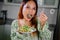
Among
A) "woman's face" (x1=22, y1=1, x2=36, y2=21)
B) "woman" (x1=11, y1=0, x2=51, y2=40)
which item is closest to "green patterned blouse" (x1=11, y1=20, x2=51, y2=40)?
"woman" (x1=11, y1=0, x2=51, y2=40)

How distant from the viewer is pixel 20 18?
1.33 meters

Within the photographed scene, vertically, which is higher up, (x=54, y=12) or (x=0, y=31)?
(x=54, y=12)

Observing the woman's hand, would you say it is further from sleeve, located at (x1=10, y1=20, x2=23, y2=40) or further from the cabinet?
sleeve, located at (x1=10, y1=20, x2=23, y2=40)

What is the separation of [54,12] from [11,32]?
16.8 inches

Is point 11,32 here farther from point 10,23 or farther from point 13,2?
point 13,2

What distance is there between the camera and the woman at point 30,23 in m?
1.31

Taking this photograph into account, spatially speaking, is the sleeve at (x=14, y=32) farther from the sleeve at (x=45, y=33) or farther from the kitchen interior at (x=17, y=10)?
the sleeve at (x=45, y=33)

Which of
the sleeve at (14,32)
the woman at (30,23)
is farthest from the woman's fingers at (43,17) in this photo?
the sleeve at (14,32)

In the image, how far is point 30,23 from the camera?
133 centimetres

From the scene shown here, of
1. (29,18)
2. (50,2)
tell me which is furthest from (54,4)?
(29,18)

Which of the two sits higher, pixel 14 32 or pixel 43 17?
pixel 43 17

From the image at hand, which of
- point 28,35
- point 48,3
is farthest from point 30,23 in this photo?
point 48,3

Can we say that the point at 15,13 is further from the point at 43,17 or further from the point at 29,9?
the point at 43,17

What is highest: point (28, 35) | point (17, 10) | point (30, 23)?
point (17, 10)
